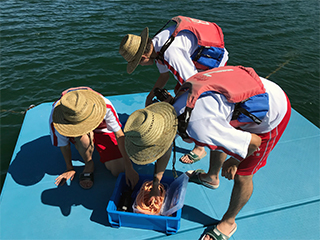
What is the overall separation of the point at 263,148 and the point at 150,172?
54.9 inches

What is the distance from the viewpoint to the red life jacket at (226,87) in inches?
57.6

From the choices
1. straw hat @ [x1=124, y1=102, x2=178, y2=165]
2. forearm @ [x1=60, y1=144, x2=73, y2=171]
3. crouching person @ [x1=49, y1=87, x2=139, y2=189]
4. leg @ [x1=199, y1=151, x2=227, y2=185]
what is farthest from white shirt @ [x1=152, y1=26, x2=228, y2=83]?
forearm @ [x1=60, y1=144, x2=73, y2=171]

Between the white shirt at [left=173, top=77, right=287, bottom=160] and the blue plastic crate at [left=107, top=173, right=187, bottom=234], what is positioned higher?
the white shirt at [left=173, top=77, right=287, bottom=160]

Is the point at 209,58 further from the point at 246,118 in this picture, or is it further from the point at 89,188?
the point at 89,188

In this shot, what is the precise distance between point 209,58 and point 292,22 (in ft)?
27.6

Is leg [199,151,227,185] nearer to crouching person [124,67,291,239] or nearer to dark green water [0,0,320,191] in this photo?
crouching person [124,67,291,239]

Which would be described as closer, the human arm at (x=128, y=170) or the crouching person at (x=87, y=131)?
the crouching person at (x=87, y=131)

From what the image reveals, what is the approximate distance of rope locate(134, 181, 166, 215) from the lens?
2.19 metres

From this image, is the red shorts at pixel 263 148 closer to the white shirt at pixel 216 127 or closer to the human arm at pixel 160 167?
the white shirt at pixel 216 127

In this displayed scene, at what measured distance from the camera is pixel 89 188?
2.58 metres

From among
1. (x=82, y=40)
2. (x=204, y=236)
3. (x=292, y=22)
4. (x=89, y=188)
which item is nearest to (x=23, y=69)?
(x=82, y=40)

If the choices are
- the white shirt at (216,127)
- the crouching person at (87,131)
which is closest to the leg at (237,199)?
the white shirt at (216,127)

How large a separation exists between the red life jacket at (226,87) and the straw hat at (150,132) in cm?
8

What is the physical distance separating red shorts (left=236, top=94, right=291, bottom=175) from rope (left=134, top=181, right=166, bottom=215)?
0.78m
